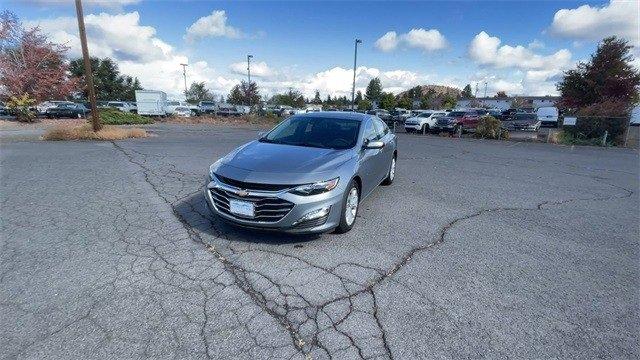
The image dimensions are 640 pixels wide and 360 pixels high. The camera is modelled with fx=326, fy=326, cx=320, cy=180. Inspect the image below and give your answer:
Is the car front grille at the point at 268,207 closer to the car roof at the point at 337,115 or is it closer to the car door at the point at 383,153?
the car door at the point at 383,153

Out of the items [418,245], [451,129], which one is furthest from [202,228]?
[451,129]

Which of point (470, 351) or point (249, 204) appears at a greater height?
point (249, 204)

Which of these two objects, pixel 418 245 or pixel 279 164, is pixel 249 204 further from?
pixel 418 245

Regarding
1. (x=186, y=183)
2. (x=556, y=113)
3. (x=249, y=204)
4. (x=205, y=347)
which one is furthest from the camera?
(x=556, y=113)

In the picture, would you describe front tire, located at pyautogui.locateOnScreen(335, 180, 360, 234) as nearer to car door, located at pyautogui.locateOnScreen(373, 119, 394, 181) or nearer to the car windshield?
the car windshield

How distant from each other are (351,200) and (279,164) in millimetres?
1037

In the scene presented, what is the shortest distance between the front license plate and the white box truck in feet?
99.8

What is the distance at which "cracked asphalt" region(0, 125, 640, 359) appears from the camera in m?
2.33

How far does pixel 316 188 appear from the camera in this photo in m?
3.54

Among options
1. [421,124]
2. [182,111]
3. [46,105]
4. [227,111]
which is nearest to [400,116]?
[421,124]

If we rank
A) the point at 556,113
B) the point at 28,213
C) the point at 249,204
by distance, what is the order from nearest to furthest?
the point at 249,204 → the point at 28,213 → the point at 556,113

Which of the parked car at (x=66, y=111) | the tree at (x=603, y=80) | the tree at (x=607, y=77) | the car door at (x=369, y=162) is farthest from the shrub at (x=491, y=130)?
the parked car at (x=66, y=111)

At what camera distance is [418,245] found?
12.8ft

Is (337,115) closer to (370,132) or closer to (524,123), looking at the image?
(370,132)
